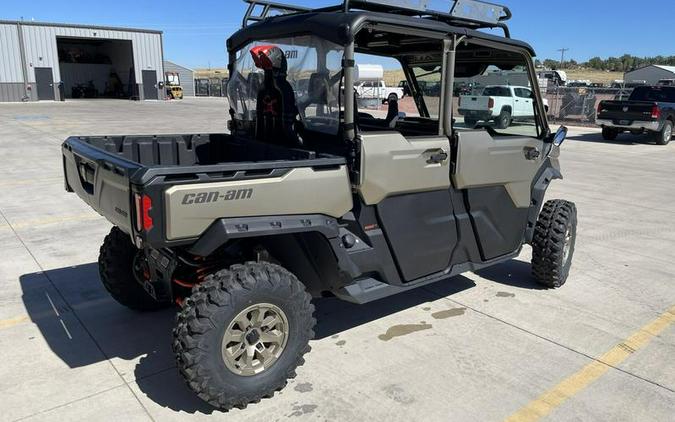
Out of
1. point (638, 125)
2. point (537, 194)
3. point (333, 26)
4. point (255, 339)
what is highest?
point (333, 26)

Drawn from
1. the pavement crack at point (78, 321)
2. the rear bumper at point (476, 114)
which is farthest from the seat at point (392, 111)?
the pavement crack at point (78, 321)

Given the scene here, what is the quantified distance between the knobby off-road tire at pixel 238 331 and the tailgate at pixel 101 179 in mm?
577

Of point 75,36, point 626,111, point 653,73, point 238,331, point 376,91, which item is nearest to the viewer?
point 238,331

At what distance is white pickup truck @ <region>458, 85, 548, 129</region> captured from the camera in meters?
4.11

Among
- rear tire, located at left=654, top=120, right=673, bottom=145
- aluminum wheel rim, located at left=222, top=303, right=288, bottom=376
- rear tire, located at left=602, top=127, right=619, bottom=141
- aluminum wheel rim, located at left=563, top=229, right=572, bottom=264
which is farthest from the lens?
rear tire, located at left=602, top=127, right=619, bottom=141

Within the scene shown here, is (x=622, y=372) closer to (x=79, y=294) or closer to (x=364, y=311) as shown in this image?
(x=364, y=311)

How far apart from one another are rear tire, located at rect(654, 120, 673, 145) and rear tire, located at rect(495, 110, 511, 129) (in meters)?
15.9

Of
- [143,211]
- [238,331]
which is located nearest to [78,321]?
[238,331]

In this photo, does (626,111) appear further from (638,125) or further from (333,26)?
(333,26)

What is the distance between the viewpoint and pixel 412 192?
3701mm

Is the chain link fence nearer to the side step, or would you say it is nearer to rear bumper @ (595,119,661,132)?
rear bumper @ (595,119,661,132)

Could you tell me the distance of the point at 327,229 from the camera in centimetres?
323

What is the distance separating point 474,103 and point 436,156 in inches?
28.7

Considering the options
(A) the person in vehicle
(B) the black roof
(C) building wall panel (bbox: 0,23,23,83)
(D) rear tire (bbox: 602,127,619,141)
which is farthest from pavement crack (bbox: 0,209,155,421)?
(C) building wall panel (bbox: 0,23,23,83)
